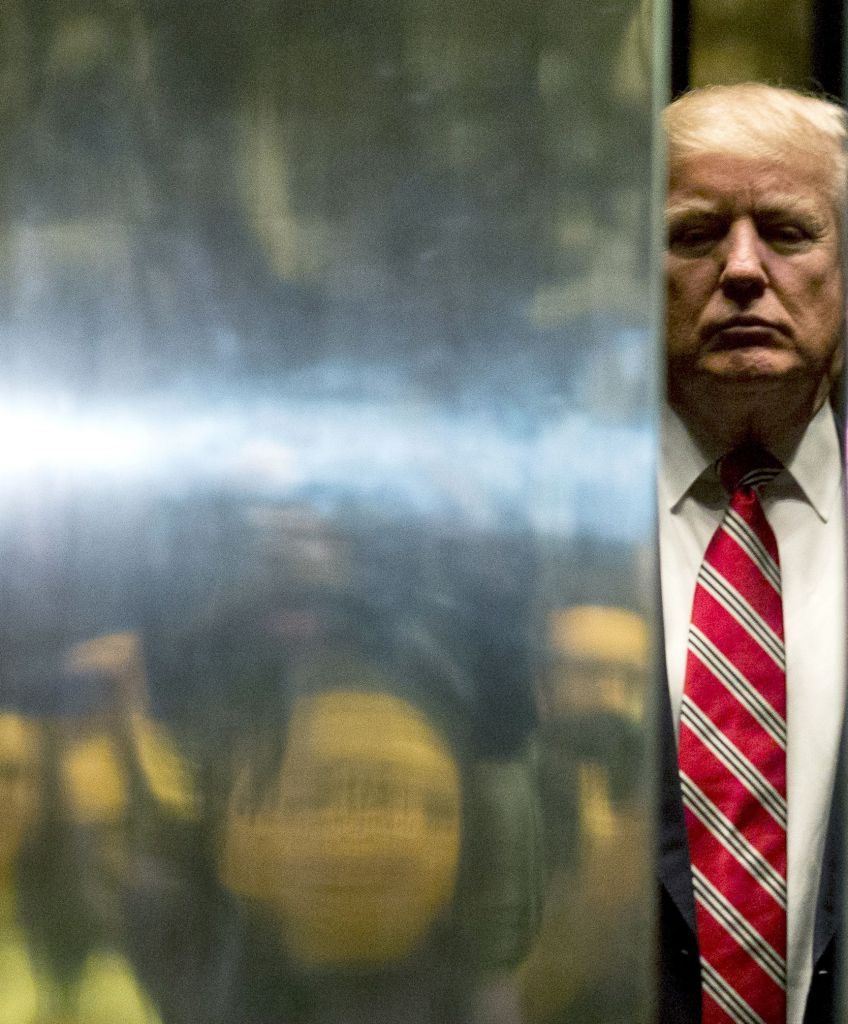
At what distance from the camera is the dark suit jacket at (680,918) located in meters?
1.09

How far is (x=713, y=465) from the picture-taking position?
1238 mm

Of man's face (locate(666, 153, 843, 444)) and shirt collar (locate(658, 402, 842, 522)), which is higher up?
man's face (locate(666, 153, 843, 444))

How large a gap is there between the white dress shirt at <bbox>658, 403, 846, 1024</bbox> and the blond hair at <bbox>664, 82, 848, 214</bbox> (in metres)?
0.23

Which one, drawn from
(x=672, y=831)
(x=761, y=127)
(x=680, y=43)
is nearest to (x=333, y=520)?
(x=672, y=831)

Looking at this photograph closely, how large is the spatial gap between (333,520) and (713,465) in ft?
1.74

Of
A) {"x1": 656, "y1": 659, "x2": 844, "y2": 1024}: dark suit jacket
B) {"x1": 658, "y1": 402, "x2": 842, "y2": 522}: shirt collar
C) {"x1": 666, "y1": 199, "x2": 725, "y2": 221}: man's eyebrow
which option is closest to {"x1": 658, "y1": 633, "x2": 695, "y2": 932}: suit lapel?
{"x1": 656, "y1": 659, "x2": 844, "y2": 1024}: dark suit jacket

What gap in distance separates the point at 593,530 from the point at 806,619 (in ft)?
1.44

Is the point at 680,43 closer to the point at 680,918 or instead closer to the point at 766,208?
the point at 766,208

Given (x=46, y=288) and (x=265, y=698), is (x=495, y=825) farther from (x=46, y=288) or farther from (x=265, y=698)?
(x=46, y=288)

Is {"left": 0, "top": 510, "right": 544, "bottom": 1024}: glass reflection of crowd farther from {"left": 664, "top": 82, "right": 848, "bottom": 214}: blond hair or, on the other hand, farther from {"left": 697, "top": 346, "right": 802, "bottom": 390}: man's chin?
{"left": 664, "top": 82, "right": 848, "bottom": 214}: blond hair

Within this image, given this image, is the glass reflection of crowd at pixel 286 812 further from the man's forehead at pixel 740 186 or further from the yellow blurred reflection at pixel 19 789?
the man's forehead at pixel 740 186

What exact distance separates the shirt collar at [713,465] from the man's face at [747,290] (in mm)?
28

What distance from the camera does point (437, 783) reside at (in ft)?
2.57

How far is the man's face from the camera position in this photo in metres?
Answer: 1.24
